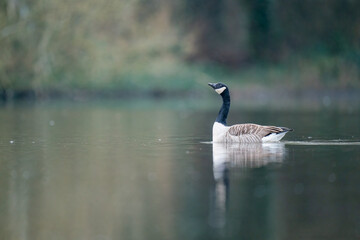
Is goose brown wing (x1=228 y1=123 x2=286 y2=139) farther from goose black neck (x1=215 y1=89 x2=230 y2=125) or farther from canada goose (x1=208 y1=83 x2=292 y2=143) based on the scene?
goose black neck (x1=215 y1=89 x2=230 y2=125)

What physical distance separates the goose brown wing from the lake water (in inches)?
11.5

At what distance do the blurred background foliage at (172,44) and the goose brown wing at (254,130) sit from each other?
2128 centimetres

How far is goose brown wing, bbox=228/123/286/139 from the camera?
1669 centimetres

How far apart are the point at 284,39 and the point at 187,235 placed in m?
40.6

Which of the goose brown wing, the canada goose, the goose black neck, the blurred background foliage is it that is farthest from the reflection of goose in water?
the blurred background foliage

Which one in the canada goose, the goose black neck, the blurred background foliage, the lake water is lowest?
the lake water

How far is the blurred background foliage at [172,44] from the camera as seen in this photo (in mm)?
37469

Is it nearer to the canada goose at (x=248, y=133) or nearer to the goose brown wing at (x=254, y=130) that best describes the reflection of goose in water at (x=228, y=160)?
the canada goose at (x=248, y=133)

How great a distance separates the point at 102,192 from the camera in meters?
10.8

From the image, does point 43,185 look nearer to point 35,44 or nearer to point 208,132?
point 208,132

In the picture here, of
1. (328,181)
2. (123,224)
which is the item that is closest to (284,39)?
(328,181)

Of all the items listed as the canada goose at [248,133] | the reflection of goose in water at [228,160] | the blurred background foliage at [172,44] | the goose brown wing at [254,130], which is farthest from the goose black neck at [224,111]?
the blurred background foliage at [172,44]

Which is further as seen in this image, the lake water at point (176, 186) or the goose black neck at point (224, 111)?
the goose black neck at point (224, 111)

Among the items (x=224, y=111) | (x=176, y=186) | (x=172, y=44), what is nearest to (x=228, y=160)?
(x=176, y=186)
